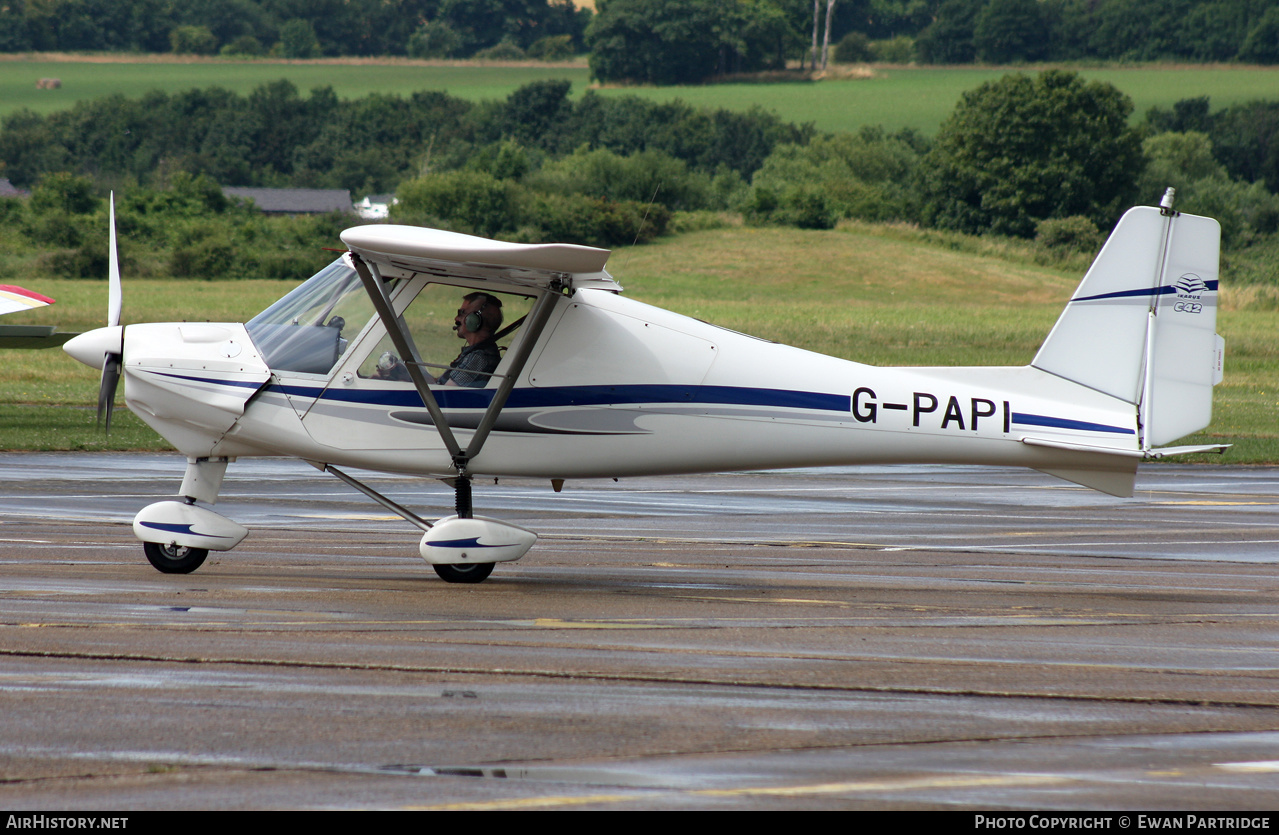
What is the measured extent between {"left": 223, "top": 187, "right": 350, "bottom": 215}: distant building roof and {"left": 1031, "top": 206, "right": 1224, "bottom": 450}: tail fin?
99.8 m

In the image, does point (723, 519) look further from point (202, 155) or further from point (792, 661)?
point (202, 155)

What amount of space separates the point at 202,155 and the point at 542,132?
97.2ft

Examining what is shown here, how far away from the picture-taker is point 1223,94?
117 meters

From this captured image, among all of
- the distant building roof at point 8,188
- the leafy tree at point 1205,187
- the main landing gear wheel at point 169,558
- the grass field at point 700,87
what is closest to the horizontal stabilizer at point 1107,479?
the main landing gear wheel at point 169,558

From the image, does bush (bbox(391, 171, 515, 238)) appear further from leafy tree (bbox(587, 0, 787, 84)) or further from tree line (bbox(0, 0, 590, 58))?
tree line (bbox(0, 0, 590, 58))

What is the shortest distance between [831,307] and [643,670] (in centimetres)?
5012

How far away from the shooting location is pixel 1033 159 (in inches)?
3538

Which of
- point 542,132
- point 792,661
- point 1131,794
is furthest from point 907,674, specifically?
point 542,132

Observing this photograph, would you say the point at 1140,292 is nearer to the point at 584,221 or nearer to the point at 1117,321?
the point at 1117,321

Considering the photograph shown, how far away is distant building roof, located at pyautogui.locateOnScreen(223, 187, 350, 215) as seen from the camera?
106 meters

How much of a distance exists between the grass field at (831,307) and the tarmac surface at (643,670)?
1033 centimetres

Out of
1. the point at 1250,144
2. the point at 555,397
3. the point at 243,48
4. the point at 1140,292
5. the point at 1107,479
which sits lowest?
the point at 1250,144

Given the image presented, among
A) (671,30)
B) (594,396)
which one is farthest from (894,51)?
(594,396)

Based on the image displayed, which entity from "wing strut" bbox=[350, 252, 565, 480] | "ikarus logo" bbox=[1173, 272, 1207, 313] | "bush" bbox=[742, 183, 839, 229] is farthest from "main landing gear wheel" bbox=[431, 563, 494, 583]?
"bush" bbox=[742, 183, 839, 229]
